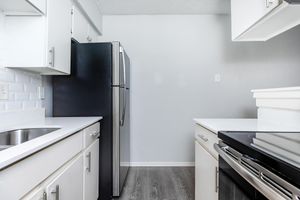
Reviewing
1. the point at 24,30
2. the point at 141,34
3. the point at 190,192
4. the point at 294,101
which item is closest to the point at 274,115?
the point at 294,101

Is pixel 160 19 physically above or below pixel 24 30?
above

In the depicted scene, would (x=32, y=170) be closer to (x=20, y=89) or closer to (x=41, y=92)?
(x=20, y=89)

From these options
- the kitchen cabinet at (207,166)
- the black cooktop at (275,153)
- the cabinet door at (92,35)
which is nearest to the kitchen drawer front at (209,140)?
the kitchen cabinet at (207,166)

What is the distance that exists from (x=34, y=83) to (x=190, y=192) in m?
1.92

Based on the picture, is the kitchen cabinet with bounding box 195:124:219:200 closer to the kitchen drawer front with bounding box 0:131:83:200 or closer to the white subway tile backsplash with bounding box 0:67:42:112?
the kitchen drawer front with bounding box 0:131:83:200

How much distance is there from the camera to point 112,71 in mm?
2404

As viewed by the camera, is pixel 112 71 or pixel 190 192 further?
pixel 190 192

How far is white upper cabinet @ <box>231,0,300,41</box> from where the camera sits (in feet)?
5.03

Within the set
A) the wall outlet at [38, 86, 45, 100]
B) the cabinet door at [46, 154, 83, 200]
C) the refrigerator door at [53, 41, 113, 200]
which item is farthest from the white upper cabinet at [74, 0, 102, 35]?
the cabinet door at [46, 154, 83, 200]

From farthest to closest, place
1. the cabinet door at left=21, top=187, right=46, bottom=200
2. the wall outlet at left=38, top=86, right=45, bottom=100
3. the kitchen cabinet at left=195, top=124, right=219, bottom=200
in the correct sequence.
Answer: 1. the wall outlet at left=38, top=86, right=45, bottom=100
2. the kitchen cabinet at left=195, top=124, right=219, bottom=200
3. the cabinet door at left=21, top=187, right=46, bottom=200

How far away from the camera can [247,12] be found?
6.16ft

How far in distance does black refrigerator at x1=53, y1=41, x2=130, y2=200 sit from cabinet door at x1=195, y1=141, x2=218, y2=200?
879mm

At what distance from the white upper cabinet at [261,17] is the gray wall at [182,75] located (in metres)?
1.41

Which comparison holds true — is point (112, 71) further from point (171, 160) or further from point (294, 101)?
point (171, 160)
